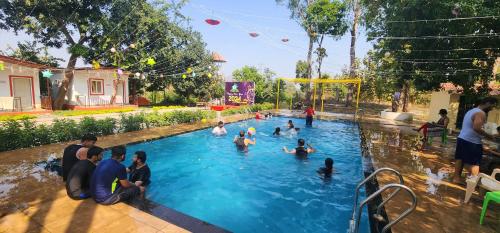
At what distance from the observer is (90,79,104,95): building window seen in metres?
24.5

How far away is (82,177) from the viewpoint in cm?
512

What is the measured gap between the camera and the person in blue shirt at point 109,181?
4902 millimetres

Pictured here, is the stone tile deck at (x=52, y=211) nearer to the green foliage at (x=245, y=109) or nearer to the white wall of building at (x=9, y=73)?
the green foliage at (x=245, y=109)

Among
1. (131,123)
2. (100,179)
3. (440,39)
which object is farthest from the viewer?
(131,123)

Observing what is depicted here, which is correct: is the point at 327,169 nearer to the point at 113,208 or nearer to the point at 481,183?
the point at 481,183

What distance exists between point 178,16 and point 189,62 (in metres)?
5.11

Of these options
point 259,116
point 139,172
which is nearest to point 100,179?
point 139,172

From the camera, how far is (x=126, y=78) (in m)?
27.2

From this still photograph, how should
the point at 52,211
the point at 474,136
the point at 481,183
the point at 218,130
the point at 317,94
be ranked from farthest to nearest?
the point at 317,94, the point at 218,130, the point at 474,136, the point at 481,183, the point at 52,211

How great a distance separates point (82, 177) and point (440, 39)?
45.2 feet

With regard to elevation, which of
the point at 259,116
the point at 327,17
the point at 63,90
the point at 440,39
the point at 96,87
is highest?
the point at 327,17

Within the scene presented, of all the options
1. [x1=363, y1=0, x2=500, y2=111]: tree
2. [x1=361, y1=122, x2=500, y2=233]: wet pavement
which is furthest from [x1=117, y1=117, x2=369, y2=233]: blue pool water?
[x1=363, y1=0, x2=500, y2=111]: tree

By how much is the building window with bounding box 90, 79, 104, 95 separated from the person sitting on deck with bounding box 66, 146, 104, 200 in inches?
883

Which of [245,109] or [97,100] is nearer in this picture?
[245,109]
